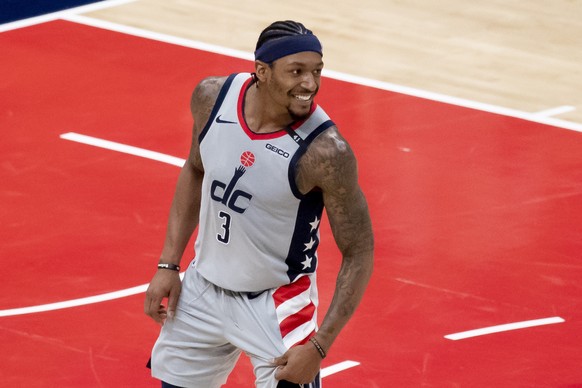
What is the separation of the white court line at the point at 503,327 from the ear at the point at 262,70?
10.1 ft

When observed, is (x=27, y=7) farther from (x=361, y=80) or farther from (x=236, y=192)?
(x=236, y=192)

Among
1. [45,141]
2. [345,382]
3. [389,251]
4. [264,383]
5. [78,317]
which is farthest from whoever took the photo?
[45,141]

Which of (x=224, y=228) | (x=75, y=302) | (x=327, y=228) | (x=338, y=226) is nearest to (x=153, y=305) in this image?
(x=224, y=228)

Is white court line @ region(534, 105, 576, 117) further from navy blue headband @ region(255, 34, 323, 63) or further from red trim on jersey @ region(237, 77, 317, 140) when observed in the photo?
navy blue headband @ region(255, 34, 323, 63)

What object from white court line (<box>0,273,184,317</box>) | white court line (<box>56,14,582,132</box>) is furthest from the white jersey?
white court line (<box>56,14,582,132</box>)

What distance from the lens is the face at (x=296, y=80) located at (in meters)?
6.03

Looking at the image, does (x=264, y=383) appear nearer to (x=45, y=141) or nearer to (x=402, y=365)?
(x=402, y=365)

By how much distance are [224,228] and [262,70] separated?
26.8 inches

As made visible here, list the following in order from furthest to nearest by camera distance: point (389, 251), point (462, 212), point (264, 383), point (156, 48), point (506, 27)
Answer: point (506, 27)
point (156, 48)
point (462, 212)
point (389, 251)
point (264, 383)

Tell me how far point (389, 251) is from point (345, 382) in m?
1.83

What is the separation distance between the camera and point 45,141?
1159 cm

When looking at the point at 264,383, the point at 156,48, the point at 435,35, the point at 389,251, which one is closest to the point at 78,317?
the point at 389,251

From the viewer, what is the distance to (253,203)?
620 cm

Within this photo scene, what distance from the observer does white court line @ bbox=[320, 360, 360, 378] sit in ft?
27.3
